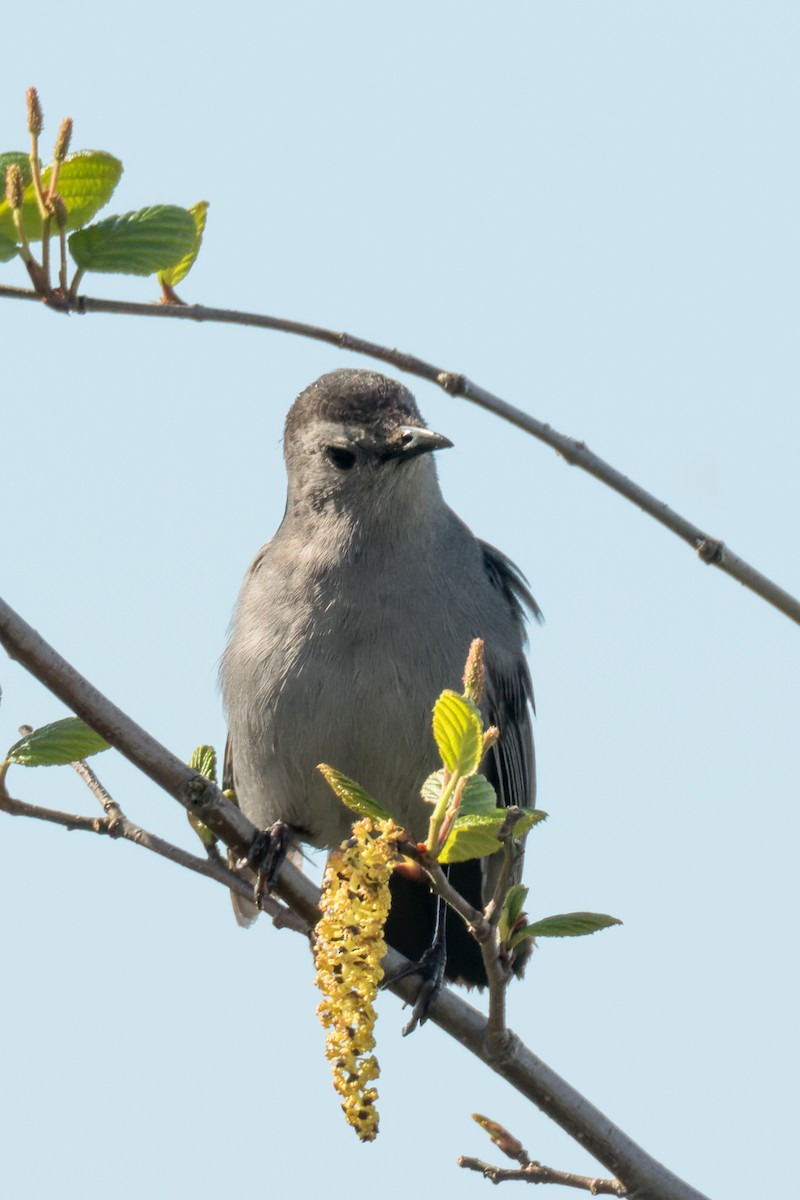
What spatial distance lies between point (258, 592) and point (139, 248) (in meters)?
3.22

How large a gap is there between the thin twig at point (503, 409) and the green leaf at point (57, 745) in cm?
100

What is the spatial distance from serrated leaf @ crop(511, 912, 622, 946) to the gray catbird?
2746 mm

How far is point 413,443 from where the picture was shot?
6406 mm

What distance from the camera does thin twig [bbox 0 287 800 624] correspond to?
3.38 meters

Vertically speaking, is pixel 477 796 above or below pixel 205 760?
below

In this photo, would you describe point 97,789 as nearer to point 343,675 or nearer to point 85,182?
point 85,182

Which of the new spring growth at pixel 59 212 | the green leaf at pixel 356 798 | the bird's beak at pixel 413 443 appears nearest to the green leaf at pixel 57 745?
the green leaf at pixel 356 798

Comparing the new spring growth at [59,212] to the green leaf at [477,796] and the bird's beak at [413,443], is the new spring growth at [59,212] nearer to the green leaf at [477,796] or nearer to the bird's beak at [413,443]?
the green leaf at [477,796]

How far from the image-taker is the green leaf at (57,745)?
3670 mm

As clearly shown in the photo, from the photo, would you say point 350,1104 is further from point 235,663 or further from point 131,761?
point 235,663

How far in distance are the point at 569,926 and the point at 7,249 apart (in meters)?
2.02

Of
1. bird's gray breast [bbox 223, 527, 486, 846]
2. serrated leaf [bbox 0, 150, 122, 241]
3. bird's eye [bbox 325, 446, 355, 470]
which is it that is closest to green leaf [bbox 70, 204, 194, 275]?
serrated leaf [bbox 0, 150, 122, 241]

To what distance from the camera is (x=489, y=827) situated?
3.07 m

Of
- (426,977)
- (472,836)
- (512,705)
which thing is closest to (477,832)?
(472,836)
